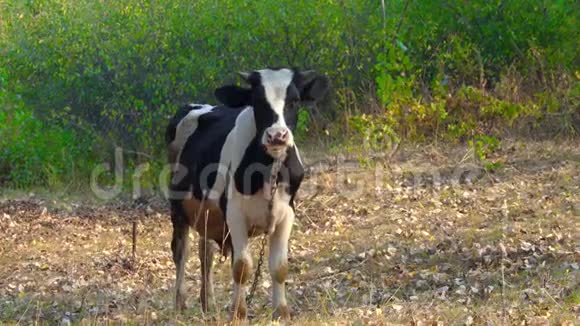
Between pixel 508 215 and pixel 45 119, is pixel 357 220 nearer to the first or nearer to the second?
pixel 508 215

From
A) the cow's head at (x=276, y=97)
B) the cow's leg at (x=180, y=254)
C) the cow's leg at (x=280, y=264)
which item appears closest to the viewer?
the cow's head at (x=276, y=97)

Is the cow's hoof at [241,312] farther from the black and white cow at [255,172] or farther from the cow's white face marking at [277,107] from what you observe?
the cow's white face marking at [277,107]

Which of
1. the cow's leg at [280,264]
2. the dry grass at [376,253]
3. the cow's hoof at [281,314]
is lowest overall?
the dry grass at [376,253]

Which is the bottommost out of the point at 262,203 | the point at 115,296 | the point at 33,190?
the point at 33,190

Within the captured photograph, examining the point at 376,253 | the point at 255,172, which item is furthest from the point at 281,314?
the point at 376,253

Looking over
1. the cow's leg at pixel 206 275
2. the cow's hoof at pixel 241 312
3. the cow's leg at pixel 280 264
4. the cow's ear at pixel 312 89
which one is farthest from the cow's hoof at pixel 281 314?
the cow's ear at pixel 312 89

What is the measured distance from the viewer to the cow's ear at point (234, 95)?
8570 millimetres

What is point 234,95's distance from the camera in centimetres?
860

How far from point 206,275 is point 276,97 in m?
2.24

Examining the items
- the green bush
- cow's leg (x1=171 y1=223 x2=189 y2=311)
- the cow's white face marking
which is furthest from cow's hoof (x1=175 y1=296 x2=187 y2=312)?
the green bush

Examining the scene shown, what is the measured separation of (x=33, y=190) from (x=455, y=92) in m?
7.32

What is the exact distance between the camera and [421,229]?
11719 mm

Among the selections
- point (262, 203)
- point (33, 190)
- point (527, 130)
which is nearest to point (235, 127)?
point (262, 203)

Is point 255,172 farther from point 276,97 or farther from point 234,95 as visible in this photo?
point 234,95
